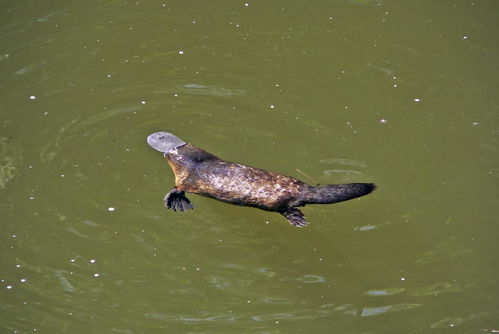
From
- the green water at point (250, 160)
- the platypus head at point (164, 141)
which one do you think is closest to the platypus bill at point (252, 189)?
the green water at point (250, 160)

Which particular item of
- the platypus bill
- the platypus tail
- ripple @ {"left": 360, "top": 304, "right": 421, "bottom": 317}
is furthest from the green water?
the platypus tail

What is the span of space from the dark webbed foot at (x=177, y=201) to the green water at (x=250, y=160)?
9 cm

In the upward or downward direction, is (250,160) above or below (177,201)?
above

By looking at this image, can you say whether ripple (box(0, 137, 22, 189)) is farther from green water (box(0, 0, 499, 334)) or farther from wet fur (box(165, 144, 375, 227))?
wet fur (box(165, 144, 375, 227))

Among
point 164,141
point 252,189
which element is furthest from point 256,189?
point 164,141

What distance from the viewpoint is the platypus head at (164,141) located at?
5.25 metres

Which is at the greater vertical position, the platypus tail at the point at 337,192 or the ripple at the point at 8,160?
the platypus tail at the point at 337,192

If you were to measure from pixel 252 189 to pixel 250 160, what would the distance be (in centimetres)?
72

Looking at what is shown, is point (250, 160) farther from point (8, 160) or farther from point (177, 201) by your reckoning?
point (8, 160)

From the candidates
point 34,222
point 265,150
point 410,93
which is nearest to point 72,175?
point 34,222

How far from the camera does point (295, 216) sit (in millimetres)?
4531

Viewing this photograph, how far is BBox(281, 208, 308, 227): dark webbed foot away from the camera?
4.52m

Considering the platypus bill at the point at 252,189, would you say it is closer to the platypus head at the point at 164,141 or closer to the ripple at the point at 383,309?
the platypus head at the point at 164,141

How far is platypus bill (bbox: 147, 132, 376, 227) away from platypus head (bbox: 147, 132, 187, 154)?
0.36m
